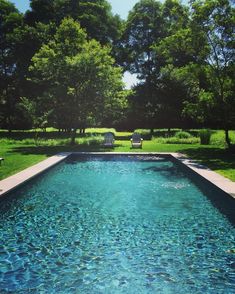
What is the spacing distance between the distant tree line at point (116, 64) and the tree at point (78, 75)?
0.25 ft

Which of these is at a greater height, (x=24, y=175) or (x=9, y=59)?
(x=9, y=59)

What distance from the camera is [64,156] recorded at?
20.9 meters

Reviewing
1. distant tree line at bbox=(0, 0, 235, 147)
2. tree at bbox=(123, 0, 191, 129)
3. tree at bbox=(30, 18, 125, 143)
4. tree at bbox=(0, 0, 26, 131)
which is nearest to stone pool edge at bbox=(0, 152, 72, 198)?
tree at bbox=(30, 18, 125, 143)

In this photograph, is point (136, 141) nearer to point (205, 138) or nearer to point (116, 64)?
point (205, 138)

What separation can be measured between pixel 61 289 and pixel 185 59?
134ft

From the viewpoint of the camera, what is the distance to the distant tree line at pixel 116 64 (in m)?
24.0

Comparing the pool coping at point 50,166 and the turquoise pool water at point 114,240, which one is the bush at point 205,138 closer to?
the pool coping at point 50,166

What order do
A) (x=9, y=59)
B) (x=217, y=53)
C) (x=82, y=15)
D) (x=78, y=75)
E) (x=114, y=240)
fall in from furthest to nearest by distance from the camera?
(x=9, y=59) < (x=82, y=15) < (x=78, y=75) < (x=217, y=53) < (x=114, y=240)

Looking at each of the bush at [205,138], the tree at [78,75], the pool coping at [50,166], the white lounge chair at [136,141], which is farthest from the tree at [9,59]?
the pool coping at [50,166]

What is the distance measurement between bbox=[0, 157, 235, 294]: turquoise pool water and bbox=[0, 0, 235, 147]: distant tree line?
1243cm

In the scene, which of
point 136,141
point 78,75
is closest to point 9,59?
point 78,75

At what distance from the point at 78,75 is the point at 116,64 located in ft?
67.3

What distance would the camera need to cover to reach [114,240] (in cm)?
816

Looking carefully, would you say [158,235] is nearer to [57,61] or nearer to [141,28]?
[57,61]
